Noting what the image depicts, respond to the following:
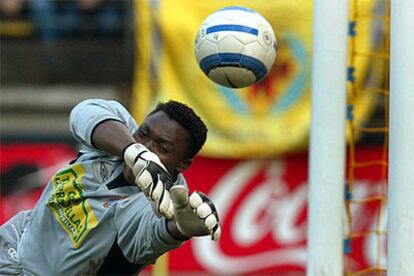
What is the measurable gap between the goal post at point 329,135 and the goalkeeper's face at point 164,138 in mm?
1006

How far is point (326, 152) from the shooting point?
18.5 ft

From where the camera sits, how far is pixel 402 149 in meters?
4.83

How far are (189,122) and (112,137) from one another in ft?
1.27

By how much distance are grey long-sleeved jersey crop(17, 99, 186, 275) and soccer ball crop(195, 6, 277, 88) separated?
46cm

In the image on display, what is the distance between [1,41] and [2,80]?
0.48m

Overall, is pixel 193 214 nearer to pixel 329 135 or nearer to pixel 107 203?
pixel 107 203

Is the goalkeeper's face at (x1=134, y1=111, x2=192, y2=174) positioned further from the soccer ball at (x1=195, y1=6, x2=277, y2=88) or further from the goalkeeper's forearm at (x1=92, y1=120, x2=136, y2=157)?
the soccer ball at (x1=195, y1=6, x2=277, y2=88)

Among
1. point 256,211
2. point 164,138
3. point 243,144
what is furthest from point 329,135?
point 256,211

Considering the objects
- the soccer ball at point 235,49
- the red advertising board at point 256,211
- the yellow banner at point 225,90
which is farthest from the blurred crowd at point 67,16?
the soccer ball at point 235,49

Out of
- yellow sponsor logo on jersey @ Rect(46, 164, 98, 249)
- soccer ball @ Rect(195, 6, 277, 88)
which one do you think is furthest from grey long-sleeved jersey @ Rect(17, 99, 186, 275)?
soccer ball @ Rect(195, 6, 277, 88)

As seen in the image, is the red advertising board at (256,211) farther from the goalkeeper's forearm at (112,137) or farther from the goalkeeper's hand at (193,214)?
the goalkeeper's hand at (193,214)

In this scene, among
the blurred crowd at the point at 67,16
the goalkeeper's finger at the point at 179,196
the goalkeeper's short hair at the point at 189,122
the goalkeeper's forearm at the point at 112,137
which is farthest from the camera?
the blurred crowd at the point at 67,16

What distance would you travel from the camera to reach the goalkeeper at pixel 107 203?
4.62m

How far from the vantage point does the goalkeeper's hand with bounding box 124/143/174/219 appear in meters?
4.25
